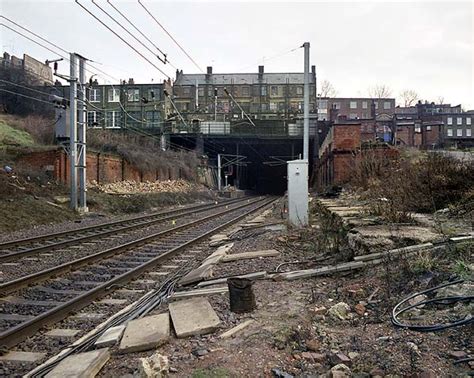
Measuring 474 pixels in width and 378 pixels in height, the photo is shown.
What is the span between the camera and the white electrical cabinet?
1362 cm

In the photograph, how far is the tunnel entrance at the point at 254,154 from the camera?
187 ft

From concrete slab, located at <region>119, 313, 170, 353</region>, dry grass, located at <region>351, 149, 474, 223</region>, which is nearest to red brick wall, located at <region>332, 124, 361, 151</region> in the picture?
dry grass, located at <region>351, 149, 474, 223</region>

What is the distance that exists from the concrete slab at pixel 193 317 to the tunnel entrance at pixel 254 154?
47.9 meters

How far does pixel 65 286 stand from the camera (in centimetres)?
770

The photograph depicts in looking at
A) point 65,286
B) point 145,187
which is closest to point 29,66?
point 145,187

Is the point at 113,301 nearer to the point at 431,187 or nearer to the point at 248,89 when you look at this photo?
the point at 431,187

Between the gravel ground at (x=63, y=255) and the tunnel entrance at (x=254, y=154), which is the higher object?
the tunnel entrance at (x=254, y=154)

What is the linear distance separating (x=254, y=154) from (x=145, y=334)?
66.6 metres

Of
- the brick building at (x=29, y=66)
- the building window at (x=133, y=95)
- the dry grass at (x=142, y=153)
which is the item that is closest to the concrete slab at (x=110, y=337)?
the dry grass at (x=142, y=153)

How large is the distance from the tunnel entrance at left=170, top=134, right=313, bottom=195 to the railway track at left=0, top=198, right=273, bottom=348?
43.5 meters

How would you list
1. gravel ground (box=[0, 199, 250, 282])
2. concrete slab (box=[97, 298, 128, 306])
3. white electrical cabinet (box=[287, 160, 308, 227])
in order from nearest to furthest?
concrete slab (box=[97, 298, 128, 306])
gravel ground (box=[0, 199, 250, 282])
white electrical cabinet (box=[287, 160, 308, 227])

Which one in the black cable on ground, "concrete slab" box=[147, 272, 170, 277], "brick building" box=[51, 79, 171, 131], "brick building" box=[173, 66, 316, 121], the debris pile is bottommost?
"concrete slab" box=[147, 272, 170, 277]

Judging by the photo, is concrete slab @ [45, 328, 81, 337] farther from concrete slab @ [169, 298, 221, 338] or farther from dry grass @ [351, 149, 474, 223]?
dry grass @ [351, 149, 474, 223]

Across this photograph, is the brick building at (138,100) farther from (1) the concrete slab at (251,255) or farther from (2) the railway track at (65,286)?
(1) the concrete slab at (251,255)
